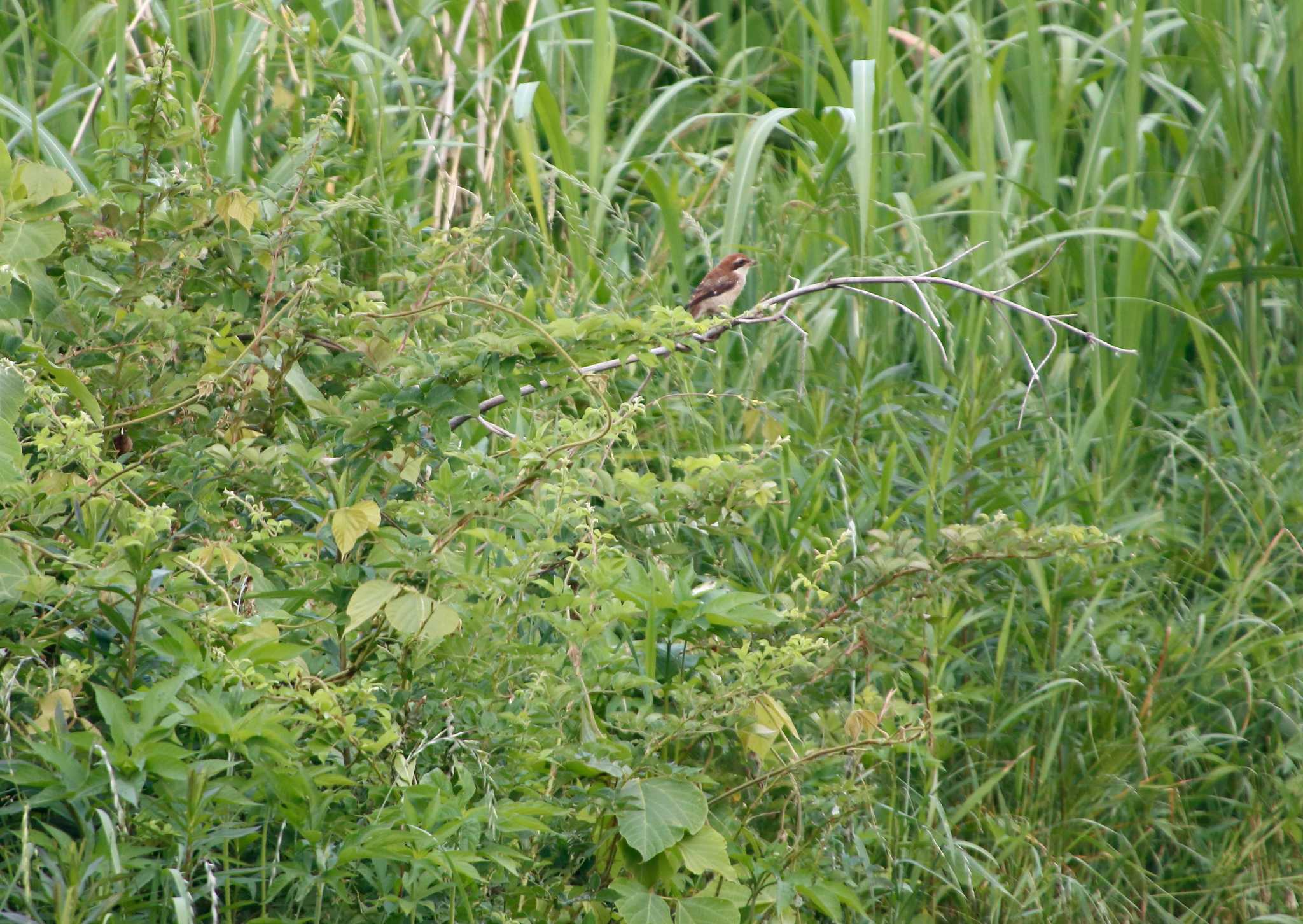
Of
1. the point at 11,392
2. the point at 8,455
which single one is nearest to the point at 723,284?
the point at 11,392

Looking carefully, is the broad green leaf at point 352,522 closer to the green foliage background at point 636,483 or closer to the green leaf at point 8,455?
the green foliage background at point 636,483

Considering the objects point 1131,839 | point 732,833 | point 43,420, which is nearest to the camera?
point 43,420

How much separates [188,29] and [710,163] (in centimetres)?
182

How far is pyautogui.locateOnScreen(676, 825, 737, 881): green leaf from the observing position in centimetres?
218

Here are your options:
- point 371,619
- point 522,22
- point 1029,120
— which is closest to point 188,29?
point 522,22

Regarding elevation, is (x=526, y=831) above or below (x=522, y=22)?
below

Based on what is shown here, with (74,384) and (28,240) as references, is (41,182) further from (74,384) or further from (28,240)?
(74,384)

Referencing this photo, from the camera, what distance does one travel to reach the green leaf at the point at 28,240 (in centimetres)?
216

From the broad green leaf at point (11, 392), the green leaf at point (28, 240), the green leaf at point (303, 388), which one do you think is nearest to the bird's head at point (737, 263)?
the green leaf at point (303, 388)

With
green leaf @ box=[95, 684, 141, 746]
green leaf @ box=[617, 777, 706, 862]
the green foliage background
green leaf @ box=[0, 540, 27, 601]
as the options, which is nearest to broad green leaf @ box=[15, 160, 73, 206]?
the green foliage background

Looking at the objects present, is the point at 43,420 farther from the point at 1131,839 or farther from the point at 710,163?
the point at 710,163

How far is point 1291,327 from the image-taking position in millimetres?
4723

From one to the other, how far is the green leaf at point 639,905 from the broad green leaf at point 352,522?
65cm

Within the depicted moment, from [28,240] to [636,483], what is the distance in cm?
102
